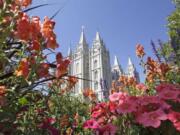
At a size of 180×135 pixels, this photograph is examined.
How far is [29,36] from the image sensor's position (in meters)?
1.93

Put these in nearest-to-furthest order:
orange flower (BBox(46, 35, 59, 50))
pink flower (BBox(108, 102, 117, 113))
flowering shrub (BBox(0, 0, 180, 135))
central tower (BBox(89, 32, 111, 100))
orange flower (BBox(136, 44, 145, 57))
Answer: flowering shrub (BBox(0, 0, 180, 135)) → orange flower (BBox(46, 35, 59, 50)) → pink flower (BBox(108, 102, 117, 113)) → orange flower (BBox(136, 44, 145, 57)) → central tower (BBox(89, 32, 111, 100))

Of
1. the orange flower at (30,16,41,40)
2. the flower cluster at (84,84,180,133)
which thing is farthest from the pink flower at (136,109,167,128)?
the orange flower at (30,16,41,40)

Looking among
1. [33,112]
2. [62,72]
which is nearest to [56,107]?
[33,112]

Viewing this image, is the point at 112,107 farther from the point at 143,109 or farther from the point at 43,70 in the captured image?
the point at 43,70

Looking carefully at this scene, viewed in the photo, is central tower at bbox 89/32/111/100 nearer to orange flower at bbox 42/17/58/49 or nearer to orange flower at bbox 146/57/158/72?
orange flower at bbox 146/57/158/72

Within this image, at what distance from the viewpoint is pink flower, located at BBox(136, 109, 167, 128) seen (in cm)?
177

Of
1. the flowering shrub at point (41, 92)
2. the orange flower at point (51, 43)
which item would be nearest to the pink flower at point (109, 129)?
the flowering shrub at point (41, 92)

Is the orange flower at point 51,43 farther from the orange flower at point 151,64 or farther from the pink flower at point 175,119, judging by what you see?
the orange flower at point 151,64

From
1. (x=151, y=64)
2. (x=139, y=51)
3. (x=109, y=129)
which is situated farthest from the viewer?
(x=139, y=51)

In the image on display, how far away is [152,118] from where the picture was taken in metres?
1.79

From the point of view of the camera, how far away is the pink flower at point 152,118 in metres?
1.77

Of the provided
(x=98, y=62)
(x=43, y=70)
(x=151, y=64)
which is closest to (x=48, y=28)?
(x=43, y=70)

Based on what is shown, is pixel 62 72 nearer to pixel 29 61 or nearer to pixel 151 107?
pixel 29 61

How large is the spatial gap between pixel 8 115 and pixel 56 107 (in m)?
2.88
